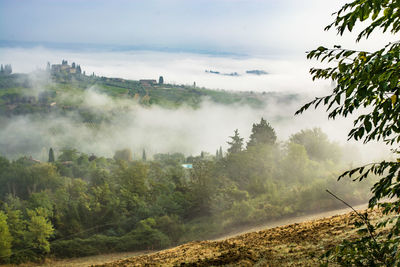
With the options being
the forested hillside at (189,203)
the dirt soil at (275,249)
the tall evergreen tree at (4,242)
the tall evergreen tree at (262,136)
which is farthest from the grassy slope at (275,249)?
the tall evergreen tree at (262,136)

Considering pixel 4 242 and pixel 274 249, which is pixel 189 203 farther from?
pixel 274 249

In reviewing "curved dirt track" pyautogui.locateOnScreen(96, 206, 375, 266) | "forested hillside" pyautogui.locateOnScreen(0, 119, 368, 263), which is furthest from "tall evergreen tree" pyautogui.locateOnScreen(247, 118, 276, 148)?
"curved dirt track" pyautogui.locateOnScreen(96, 206, 375, 266)

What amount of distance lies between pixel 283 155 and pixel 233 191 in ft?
21.7

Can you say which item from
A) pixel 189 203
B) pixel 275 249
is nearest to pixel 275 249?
pixel 275 249

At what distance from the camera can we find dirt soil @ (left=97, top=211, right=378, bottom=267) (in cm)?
779

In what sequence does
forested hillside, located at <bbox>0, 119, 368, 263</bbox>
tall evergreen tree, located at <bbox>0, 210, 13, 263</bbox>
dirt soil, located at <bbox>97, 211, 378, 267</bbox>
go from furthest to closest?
1. forested hillside, located at <bbox>0, 119, 368, 263</bbox>
2. tall evergreen tree, located at <bbox>0, 210, 13, 263</bbox>
3. dirt soil, located at <bbox>97, 211, 378, 267</bbox>

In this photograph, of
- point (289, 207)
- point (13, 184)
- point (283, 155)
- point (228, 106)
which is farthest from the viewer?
point (228, 106)

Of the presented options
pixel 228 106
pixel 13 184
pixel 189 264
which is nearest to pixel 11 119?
pixel 228 106

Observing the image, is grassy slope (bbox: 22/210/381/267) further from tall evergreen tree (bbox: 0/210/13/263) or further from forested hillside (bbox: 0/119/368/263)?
tall evergreen tree (bbox: 0/210/13/263)

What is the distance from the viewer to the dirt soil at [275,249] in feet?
25.5

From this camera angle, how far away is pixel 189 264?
8445 mm

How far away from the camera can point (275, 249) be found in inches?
334

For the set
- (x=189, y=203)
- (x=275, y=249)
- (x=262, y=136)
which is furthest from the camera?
(x=262, y=136)

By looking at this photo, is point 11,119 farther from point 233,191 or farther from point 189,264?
point 189,264
